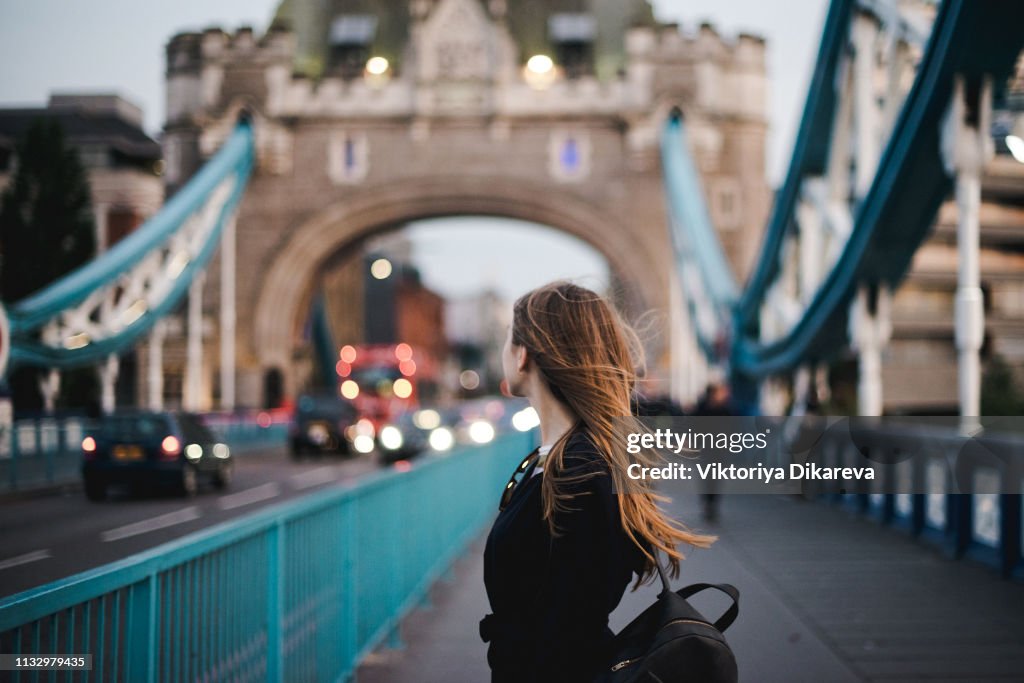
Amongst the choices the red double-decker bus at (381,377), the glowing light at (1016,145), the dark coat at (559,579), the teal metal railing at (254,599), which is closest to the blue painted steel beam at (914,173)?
the glowing light at (1016,145)

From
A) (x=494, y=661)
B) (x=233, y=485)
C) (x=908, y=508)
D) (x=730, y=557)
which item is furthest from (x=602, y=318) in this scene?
(x=233, y=485)

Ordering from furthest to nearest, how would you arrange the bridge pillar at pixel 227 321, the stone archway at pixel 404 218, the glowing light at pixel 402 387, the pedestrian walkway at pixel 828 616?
the glowing light at pixel 402 387
the stone archway at pixel 404 218
the bridge pillar at pixel 227 321
the pedestrian walkway at pixel 828 616

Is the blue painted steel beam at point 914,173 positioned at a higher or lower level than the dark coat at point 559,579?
higher

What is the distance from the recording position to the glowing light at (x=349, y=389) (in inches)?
1404

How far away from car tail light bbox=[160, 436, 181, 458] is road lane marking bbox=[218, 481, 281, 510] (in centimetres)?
84

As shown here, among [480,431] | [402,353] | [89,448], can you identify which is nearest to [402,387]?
[402,353]

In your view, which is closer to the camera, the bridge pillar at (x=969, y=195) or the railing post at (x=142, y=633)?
the railing post at (x=142, y=633)

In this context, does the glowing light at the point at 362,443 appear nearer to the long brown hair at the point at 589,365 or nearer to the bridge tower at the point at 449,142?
the bridge tower at the point at 449,142

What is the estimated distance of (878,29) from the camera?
476 inches

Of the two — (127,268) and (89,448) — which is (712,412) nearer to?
(89,448)

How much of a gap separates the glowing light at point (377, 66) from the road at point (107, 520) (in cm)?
2000

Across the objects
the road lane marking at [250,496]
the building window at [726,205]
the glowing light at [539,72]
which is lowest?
the road lane marking at [250,496]

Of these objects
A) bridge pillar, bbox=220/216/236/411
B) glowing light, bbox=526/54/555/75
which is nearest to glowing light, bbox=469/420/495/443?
bridge pillar, bbox=220/216/236/411

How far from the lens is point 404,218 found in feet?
112
